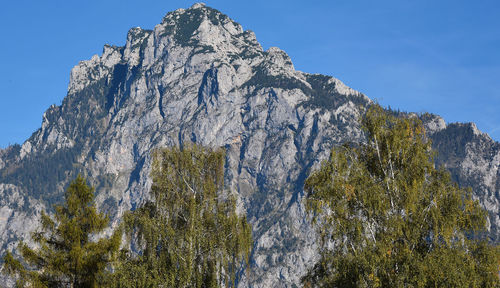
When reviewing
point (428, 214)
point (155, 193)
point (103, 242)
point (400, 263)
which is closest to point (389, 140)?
point (428, 214)

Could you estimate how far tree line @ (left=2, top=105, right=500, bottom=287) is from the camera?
1266 inches

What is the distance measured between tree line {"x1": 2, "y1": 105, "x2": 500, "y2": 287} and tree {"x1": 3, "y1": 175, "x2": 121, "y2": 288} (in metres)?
0.07

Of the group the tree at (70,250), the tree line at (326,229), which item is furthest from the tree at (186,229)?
the tree at (70,250)

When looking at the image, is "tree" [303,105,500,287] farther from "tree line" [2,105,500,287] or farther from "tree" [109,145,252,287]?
"tree" [109,145,252,287]

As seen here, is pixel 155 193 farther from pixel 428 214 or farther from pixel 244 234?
pixel 428 214

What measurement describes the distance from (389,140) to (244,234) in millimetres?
11743

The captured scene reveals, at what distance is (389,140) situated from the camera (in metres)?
37.1

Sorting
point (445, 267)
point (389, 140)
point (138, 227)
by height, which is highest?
point (389, 140)

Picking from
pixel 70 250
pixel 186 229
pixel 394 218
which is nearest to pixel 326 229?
pixel 394 218

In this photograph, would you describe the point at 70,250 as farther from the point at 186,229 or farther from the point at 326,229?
the point at 326,229

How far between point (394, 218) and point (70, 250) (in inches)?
810

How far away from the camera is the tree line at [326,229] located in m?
32.2

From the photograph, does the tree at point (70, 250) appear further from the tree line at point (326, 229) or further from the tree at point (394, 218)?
the tree at point (394, 218)

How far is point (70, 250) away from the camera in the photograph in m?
36.6
